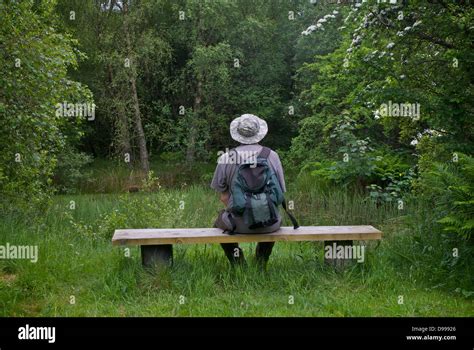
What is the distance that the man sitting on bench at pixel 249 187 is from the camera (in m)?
5.31

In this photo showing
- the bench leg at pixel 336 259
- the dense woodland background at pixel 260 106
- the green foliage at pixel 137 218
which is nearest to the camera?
the bench leg at pixel 336 259

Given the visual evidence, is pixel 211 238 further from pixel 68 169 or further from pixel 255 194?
pixel 68 169

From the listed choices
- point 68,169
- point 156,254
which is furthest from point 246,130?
point 68,169

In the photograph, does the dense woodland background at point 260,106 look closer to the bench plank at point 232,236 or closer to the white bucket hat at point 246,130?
the bench plank at point 232,236

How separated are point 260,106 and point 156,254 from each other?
13.8 meters

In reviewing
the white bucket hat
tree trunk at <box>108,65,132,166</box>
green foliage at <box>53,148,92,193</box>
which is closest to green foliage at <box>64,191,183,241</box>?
the white bucket hat

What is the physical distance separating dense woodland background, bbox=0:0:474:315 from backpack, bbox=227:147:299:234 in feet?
4.13

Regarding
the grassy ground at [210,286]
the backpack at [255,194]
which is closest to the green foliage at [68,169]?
the grassy ground at [210,286]

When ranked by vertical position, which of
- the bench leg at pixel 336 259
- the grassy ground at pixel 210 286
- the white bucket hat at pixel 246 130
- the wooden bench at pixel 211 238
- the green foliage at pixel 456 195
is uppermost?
the white bucket hat at pixel 246 130

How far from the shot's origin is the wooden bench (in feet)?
17.6

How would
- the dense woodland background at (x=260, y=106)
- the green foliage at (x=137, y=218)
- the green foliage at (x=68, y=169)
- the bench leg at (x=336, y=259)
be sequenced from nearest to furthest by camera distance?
1. the bench leg at (x=336, y=259)
2. the dense woodland background at (x=260, y=106)
3. the green foliage at (x=137, y=218)
4. the green foliage at (x=68, y=169)

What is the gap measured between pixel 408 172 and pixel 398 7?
14.5 ft

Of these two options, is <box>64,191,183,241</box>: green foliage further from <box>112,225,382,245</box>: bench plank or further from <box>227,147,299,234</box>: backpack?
<box>227,147,299,234</box>: backpack
